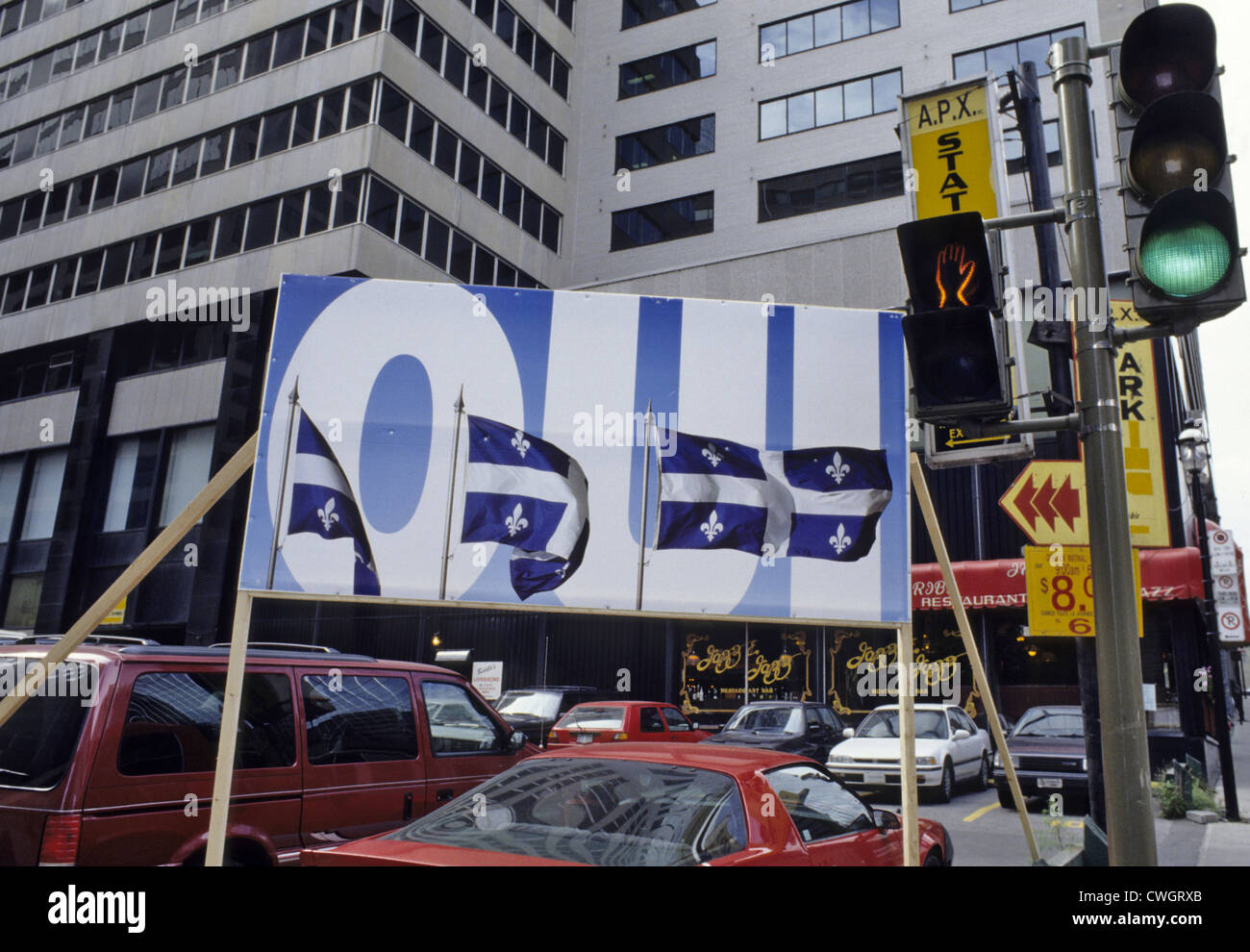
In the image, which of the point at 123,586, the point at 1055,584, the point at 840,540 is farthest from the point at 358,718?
the point at 1055,584

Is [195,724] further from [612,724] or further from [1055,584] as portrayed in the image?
[612,724]

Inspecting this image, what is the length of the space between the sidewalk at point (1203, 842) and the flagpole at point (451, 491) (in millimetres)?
7921

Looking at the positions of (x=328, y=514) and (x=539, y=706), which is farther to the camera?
(x=539, y=706)

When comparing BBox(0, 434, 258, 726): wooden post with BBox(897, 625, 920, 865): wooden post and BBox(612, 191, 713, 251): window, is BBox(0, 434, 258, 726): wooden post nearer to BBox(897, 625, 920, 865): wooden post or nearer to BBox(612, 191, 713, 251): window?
BBox(897, 625, 920, 865): wooden post

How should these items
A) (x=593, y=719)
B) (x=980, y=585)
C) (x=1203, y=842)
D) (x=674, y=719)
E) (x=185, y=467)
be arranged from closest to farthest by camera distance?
(x=1203, y=842) → (x=593, y=719) → (x=674, y=719) → (x=980, y=585) → (x=185, y=467)

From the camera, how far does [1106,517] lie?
4059 millimetres

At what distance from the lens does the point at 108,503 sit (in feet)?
95.9

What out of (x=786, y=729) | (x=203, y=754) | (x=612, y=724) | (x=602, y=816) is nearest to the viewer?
(x=602, y=816)

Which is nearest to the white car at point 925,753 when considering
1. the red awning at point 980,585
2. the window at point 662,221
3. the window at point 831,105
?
the red awning at point 980,585

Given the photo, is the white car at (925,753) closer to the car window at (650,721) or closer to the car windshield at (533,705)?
the car window at (650,721)

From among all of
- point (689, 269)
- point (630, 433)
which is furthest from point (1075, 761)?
point (689, 269)

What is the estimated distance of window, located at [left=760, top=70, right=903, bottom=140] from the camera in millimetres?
29797

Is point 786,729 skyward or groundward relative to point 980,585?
groundward

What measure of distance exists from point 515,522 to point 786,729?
11.9 meters
